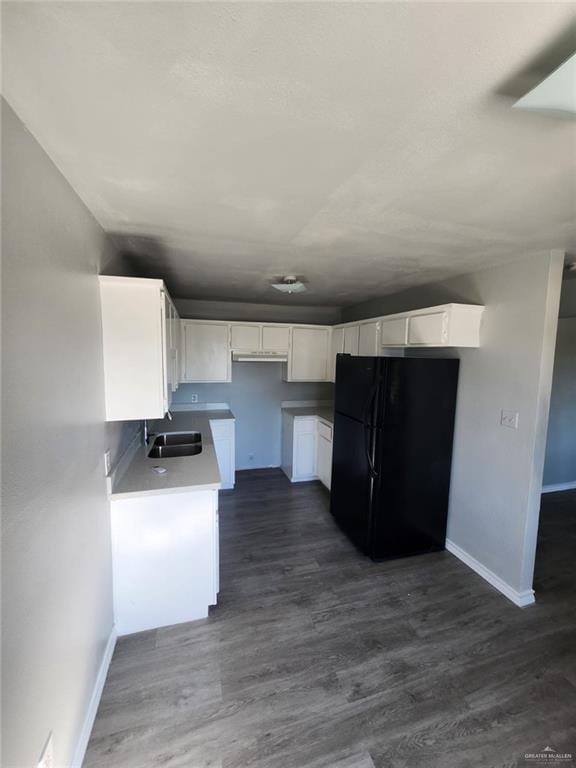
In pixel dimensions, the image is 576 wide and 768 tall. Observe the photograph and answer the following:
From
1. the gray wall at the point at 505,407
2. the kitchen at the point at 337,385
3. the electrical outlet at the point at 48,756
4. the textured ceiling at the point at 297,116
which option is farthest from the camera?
the gray wall at the point at 505,407

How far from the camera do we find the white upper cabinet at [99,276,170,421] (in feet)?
5.67

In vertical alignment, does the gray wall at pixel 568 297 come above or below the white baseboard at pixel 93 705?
above

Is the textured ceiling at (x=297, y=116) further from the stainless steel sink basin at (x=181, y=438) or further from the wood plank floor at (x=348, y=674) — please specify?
the wood plank floor at (x=348, y=674)

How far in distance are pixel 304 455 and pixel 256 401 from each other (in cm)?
99

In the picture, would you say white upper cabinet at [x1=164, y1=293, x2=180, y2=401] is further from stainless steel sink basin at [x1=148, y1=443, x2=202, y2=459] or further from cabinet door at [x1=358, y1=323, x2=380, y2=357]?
cabinet door at [x1=358, y1=323, x2=380, y2=357]

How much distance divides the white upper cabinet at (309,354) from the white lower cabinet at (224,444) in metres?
1.03

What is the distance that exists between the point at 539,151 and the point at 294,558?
2859 mm

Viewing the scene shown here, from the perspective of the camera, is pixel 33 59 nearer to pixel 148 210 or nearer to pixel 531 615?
pixel 148 210

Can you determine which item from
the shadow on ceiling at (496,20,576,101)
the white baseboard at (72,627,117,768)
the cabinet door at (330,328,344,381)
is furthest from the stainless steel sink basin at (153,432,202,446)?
the shadow on ceiling at (496,20,576,101)

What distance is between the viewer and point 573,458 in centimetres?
409

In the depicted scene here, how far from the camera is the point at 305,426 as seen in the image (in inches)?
163

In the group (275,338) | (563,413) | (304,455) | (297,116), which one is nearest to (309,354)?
(275,338)

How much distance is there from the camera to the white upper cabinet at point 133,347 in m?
1.73

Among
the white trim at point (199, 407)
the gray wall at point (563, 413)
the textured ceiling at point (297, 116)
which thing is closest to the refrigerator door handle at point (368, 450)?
the textured ceiling at point (297, 116)
